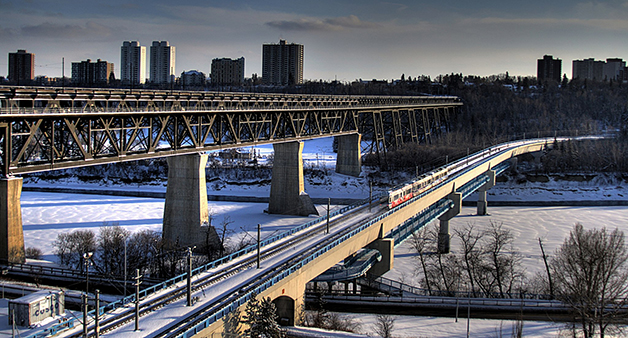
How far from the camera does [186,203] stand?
1816 inches

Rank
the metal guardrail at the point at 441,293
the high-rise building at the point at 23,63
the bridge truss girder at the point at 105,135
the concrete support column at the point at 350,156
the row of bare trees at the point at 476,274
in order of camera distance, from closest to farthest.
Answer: the bridge truss girder at the point at 105,135
the metal guardrail at the point at 441,293
the row of bare trees at the point at 476,274
the concrete support column at the point at 350,156
the high-rise building at the point at 23,63

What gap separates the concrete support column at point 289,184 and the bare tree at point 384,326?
90.5 ft

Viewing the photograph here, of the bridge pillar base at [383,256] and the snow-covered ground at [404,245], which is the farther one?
the bridge pillar base at [383,256]

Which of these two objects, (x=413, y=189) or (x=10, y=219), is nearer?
(x=10, y=219)

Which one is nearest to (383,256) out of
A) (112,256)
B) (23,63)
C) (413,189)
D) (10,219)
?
(413,189)

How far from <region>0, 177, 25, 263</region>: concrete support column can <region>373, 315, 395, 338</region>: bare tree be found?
2259 cm

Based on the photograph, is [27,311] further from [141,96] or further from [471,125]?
[471,125]

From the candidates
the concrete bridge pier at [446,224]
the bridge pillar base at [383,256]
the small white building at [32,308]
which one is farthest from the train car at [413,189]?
the small white building at [32,308]

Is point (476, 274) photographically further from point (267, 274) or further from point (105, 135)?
point (105, 135)

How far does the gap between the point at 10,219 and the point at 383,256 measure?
25205mm

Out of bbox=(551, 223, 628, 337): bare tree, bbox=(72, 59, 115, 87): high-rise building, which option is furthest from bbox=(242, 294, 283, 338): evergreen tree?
bbox=(72, 59, 115, 87): high-rise building

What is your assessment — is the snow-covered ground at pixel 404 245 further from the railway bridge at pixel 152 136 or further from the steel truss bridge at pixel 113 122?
the steel truss bridge at pixel 113 122

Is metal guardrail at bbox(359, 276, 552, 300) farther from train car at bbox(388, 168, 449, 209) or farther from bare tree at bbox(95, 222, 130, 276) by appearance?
bare tree at bbox(95, 222, 130, 276)

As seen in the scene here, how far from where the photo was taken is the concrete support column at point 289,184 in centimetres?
6078
